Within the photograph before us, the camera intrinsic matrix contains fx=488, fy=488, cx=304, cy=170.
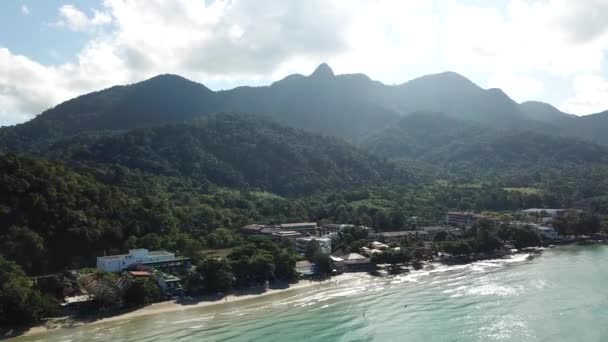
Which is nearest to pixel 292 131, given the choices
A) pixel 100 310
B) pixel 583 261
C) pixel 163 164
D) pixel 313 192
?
pixel 313 192

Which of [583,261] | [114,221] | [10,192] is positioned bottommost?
[583,261]

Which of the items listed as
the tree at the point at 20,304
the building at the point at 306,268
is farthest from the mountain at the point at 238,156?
the tree at the point at 20,304

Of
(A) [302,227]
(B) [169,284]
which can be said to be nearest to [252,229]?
(A) [302,227]

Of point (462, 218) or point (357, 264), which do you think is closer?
point (357, 264)

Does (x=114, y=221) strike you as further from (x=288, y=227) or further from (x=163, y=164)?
(x=163, y=164)

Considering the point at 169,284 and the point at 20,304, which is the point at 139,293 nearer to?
the point at 169,284

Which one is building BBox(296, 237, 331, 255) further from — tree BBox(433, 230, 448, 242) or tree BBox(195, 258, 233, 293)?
tree BBox(433, 230, 448, 242)
